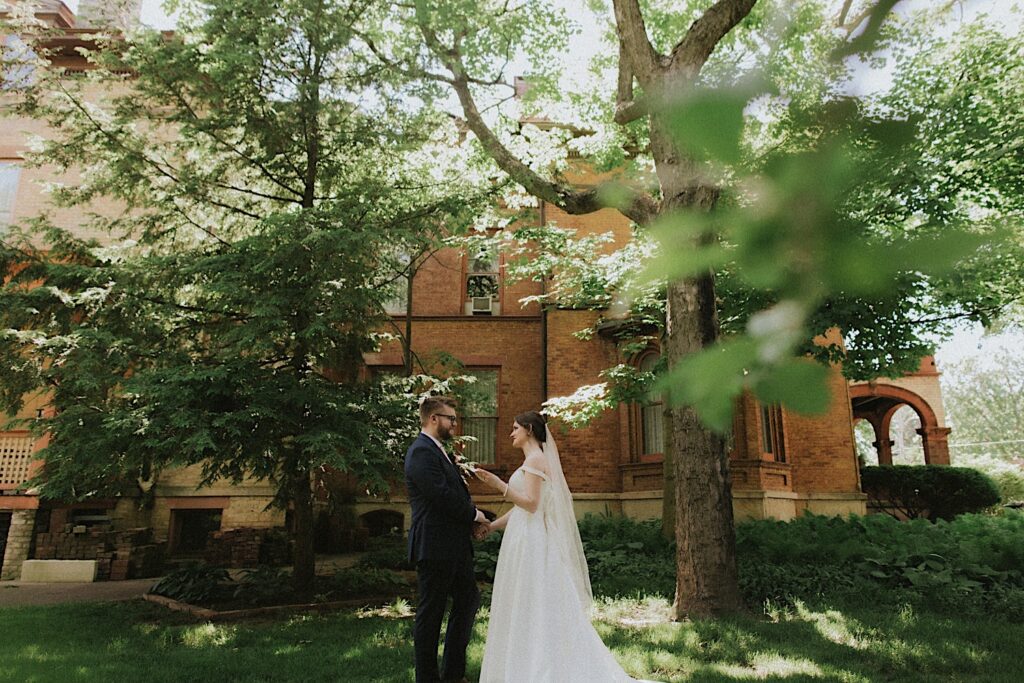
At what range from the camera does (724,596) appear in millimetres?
6516

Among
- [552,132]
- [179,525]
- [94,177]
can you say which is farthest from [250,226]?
[179,525]

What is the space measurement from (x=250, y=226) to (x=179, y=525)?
749cm

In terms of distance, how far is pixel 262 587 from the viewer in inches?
334

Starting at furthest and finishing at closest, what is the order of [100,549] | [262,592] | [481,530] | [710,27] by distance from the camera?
[100,549] → [262,592] → [481,530] → [710,27]

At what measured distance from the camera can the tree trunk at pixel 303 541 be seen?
331 inches

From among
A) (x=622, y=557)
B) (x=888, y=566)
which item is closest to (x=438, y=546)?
(x=622, y=557)

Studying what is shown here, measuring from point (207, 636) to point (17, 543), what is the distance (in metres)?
8.06

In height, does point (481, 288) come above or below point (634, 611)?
above

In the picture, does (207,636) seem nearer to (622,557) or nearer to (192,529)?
(622,557)

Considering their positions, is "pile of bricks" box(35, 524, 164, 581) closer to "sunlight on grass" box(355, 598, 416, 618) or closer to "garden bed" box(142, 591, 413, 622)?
"garden bed" box(142, 591, 413, 622)

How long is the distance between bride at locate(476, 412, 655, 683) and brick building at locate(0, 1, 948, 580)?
7667 millimetres

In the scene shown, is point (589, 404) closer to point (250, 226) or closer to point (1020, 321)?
point (250, 226)

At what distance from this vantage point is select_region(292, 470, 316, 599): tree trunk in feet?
27.6

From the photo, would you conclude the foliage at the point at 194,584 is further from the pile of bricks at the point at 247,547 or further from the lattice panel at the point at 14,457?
the lattice panel at the point at 14,457
